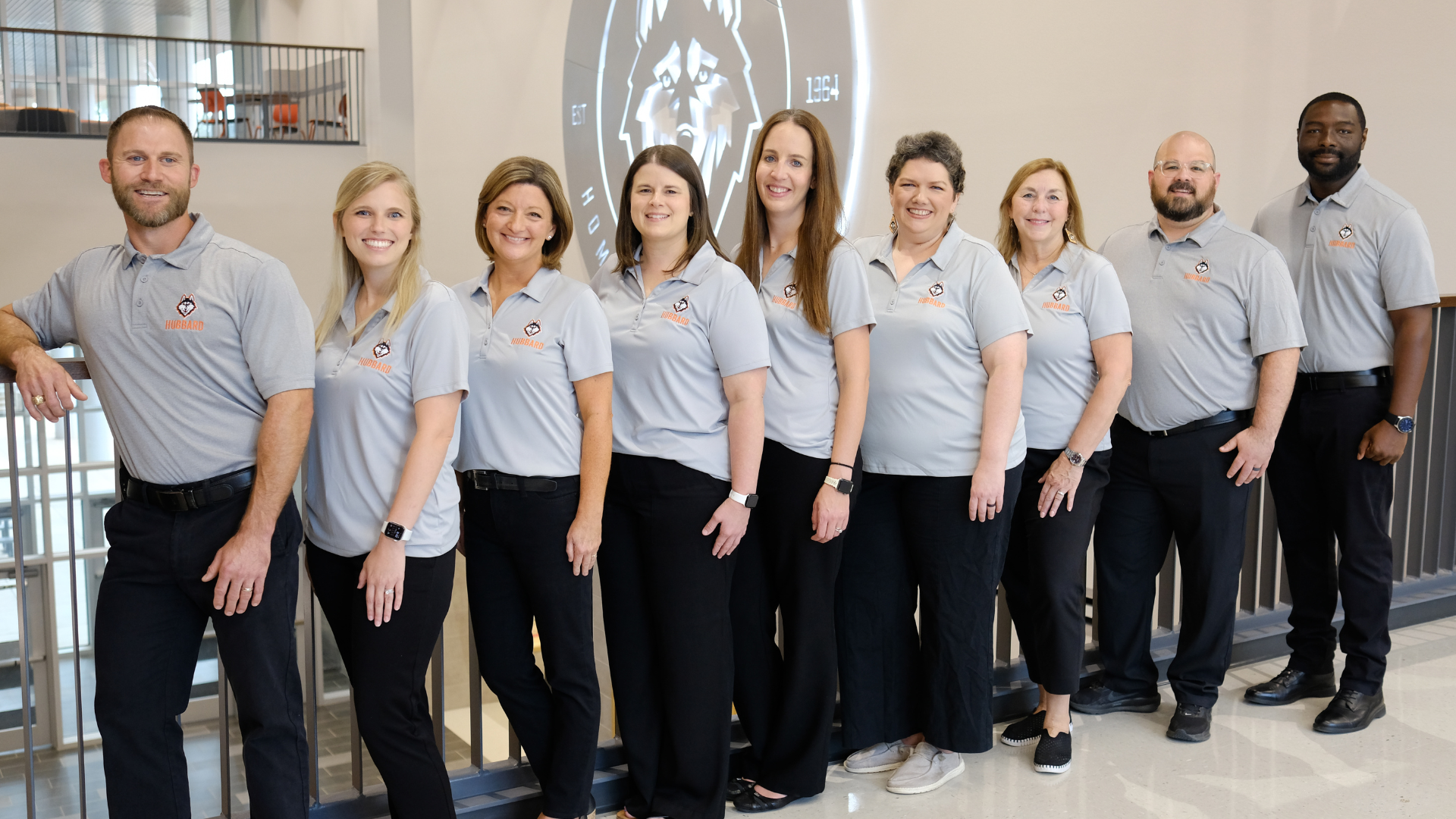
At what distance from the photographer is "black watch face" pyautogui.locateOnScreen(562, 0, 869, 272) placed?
6766mm

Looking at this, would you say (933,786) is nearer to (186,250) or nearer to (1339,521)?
(1339,521)

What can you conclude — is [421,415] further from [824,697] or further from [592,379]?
[824,697]

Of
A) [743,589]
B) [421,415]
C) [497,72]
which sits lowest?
[743,589]

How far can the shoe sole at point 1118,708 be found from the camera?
313cm

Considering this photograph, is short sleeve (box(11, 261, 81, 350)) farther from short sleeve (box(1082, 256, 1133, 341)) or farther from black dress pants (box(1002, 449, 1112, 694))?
short sleeve (box(1082, 256, 1133, 341))

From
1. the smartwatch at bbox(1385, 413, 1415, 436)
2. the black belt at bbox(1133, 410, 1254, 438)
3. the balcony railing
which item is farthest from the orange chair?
the smartwatch at bbox(1385, 413, 1415, 436)

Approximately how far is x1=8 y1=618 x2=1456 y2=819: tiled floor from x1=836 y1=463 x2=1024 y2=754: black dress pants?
15 cm

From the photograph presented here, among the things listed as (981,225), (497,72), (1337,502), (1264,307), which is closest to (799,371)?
(1264,307)

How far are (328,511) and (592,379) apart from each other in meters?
0.54

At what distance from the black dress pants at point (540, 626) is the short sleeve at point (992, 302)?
3.21ft

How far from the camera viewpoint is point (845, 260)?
2.42 m

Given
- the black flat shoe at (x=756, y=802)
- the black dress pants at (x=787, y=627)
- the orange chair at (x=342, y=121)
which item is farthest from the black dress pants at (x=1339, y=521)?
the orange chair at (x=342, y=121)

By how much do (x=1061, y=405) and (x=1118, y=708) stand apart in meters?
0.95

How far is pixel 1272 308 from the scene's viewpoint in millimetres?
2838
